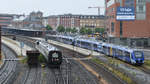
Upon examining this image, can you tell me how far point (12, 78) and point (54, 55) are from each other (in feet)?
25.9

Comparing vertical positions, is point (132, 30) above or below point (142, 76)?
above

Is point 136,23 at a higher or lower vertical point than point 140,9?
lower

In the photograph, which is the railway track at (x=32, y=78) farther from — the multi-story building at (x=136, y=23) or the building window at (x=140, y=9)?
the building window at (x=140, y=9)

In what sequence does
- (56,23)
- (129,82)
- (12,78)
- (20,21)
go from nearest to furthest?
(129,82), (12,78), (56,23), (20,21)

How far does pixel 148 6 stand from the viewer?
73.9 m

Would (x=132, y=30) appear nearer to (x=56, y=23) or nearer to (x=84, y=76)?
(x=84, y=76)

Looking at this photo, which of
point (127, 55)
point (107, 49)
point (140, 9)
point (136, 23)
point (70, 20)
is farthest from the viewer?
point (70, 20)

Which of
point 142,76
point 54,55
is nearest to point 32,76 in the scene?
point 54,55

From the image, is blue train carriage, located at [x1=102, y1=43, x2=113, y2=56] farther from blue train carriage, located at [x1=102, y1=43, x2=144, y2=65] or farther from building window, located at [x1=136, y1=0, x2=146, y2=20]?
building window, located at [x1=136, y1=0, x2=146, y2=20]

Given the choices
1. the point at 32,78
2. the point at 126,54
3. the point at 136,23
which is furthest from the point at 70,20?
the point at 32,78

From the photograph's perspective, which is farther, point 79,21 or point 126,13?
point 79,21

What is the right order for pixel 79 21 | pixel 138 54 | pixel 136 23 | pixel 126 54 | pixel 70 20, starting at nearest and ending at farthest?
pixel 138 54
pixel 126 54
pixel 136 23
pixel 79 21
pixel 70 20

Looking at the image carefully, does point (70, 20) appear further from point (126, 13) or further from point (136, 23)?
point (126, 13)

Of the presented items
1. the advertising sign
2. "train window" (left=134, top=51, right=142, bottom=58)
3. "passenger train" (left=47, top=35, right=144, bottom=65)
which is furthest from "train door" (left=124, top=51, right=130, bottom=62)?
the advertising sign
